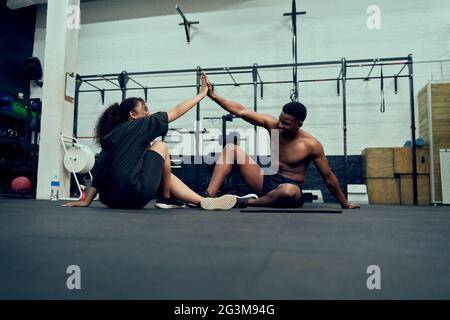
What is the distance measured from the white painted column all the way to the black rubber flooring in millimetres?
3084

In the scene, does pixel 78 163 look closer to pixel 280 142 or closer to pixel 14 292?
pixel 280 142

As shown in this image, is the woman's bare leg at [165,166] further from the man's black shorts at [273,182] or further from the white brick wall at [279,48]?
the white brick wall at [279,48]

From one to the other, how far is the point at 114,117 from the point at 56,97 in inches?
82.1

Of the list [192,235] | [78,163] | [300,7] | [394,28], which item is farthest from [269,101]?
[192,235]

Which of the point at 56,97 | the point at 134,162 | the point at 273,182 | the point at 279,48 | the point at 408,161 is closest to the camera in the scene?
the point at 134,162

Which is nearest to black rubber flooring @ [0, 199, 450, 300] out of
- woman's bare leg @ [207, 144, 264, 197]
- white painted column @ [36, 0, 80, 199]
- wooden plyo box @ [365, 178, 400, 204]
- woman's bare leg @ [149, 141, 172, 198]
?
A: woman's bare leg @ [149, 141, 172, 198]

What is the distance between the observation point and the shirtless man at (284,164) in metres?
2.47

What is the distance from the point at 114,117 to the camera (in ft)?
7.84

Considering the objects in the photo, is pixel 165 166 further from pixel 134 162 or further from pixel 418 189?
pixel 418 189

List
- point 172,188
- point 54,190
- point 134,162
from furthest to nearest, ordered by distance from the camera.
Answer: point 54,190 < point 172,188 < point 134,162

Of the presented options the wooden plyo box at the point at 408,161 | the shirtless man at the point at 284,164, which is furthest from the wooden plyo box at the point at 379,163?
the shirtless man at the point at 284,164

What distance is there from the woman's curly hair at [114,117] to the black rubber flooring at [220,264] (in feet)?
4.21

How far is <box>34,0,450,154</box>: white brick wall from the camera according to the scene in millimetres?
5180

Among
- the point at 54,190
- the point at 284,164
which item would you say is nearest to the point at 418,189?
the point at 284,164
